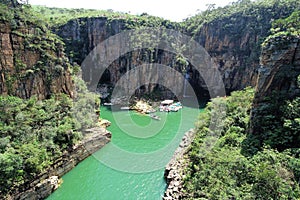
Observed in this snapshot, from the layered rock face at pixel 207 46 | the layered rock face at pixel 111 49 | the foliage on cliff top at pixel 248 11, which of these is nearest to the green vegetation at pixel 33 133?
the layered rock face at pixel 111 49

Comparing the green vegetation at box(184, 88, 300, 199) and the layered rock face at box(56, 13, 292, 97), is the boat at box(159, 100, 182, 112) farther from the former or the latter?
the green vegetation at box(184, 88, 300, 199)

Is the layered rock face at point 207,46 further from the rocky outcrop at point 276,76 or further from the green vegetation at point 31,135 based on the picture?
the rocky outcrop at point 276,76

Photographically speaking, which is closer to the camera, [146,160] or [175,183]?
[175,183]

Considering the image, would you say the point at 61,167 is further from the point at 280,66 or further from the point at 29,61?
the point at 280,66

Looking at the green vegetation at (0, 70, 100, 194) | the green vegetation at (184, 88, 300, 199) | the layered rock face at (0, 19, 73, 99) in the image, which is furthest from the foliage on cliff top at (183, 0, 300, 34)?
the green vegetation at (0, 70, 100, 194)

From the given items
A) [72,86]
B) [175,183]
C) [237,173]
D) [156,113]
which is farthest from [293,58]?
[156,113]

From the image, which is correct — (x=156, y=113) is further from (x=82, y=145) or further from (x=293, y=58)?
(x=293, y=58)
